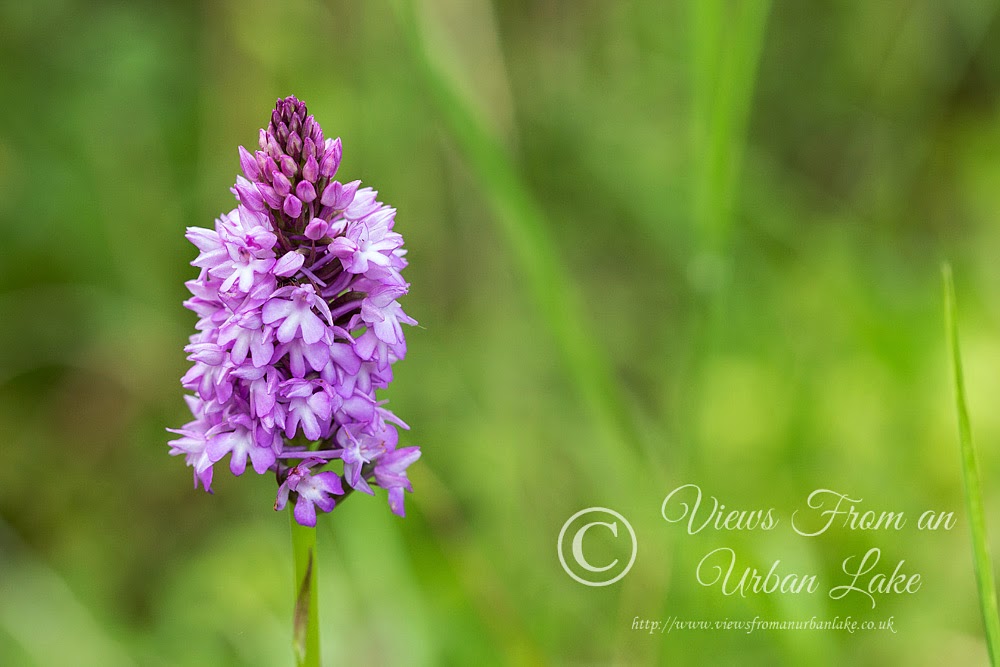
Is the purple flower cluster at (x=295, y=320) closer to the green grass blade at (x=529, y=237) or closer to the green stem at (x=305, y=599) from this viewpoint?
the green stem at (x=305, y=599)

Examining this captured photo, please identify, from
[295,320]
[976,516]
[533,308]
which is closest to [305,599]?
[295,320]

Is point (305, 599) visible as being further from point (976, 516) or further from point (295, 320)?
point (976, 516)

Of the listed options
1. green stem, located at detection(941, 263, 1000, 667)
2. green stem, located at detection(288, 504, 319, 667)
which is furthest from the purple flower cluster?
green stem, located at detection(941, 263, 1000, 667)

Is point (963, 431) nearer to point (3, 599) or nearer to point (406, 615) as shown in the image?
point (406, 615)

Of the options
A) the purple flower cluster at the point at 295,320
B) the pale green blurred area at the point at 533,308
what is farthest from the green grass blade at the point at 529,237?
the purple flower cluster at the point at 295,320

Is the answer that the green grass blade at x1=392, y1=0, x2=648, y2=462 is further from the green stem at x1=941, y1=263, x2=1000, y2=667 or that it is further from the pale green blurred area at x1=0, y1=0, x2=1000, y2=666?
the green stem at x1=941, y1=263, x2=1000, y2=667

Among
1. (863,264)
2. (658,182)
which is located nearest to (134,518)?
(658,182)
